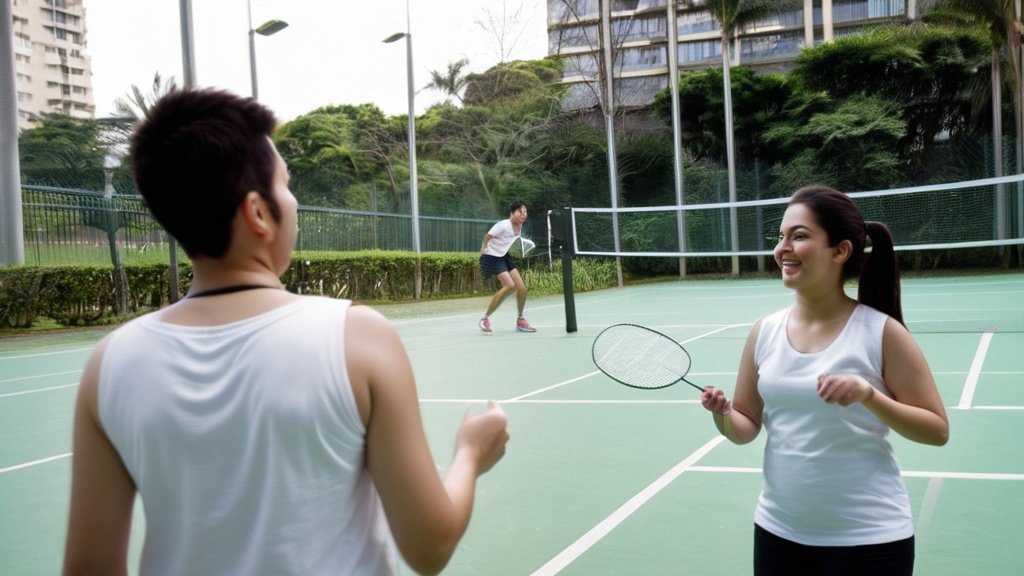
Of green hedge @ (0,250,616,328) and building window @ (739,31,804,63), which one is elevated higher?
building window @ (739,31,804,63)

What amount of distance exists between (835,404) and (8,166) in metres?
15.3

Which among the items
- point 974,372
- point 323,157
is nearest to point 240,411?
point 974,372

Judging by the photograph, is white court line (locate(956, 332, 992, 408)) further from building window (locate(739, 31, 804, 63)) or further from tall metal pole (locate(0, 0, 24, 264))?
building window (locate(739, 31, 804, 63))

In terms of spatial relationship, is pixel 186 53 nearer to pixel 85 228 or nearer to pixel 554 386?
pixel 85 228

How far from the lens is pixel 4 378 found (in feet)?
32.1

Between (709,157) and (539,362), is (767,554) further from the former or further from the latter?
(709,157)

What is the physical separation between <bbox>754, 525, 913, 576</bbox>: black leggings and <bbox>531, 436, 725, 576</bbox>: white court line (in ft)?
4.41

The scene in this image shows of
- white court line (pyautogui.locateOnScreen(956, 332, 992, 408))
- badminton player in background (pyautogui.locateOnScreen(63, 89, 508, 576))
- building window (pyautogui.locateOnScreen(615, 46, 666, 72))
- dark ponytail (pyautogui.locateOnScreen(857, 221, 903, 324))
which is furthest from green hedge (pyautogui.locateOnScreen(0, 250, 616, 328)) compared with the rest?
building window (pyautogui.locateOnScreen(615, 46, 666, 72))

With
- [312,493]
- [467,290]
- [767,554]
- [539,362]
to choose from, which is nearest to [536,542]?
[767,554]

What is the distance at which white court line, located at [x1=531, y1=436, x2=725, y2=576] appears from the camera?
3631 mm

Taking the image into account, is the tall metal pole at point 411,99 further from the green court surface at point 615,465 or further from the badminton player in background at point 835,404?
the badminton player in background at point 835,404

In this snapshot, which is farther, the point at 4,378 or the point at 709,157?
the point at 709,157

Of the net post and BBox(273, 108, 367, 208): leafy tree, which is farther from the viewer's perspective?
BBox(273, 108, 367, 208): leafy tree

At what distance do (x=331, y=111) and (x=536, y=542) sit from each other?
133 ft
